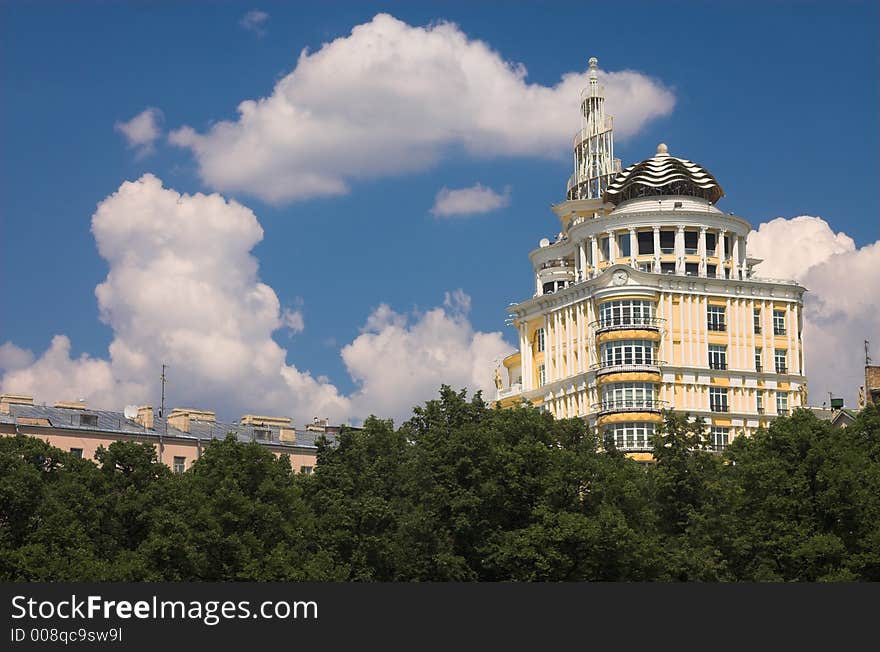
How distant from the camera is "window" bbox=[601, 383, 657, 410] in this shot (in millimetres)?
152375

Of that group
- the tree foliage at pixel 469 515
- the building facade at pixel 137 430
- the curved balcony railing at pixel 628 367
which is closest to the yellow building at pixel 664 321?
the curved balcony railing at pixel 628 367

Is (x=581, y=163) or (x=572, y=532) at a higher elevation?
(x=581, y=163)

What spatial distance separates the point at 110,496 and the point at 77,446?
56.8 m

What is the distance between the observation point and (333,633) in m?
67.9

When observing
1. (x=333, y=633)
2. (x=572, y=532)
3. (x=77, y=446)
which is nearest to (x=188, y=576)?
(x=572, y=532)

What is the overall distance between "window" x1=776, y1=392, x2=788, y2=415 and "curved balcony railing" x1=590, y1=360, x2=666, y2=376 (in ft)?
52.3

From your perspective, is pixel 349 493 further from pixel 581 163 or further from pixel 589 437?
pixel 581 163

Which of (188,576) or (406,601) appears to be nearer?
(406,601)

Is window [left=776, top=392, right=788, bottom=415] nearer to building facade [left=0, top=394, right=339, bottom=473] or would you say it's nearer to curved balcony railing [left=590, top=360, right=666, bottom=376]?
curved balcony railing [left=590, top=360, right=666, bottom=376]

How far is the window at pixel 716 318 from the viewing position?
162 m

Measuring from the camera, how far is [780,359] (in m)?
165

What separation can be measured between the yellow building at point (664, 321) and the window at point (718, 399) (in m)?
0.11

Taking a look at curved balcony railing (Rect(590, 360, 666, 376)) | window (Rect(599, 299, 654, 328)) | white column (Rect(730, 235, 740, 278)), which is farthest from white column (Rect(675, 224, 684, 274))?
curved balcony railing (Rect(590, 360, 666, 376))

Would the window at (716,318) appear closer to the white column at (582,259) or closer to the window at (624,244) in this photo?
the window at (624,244)
